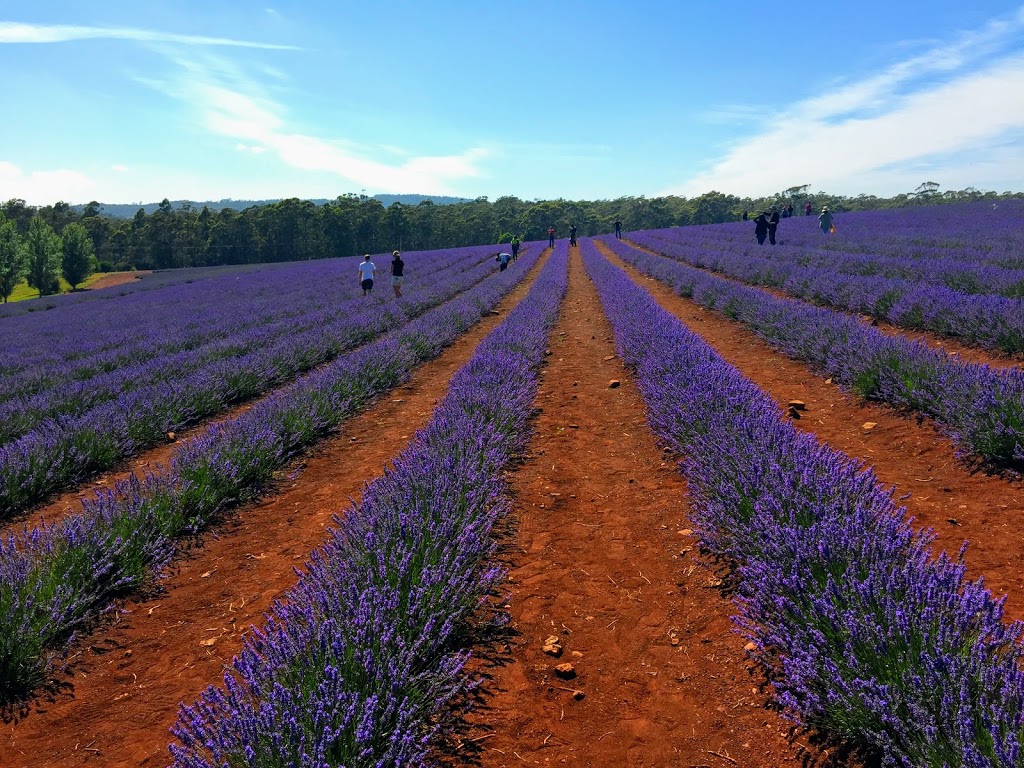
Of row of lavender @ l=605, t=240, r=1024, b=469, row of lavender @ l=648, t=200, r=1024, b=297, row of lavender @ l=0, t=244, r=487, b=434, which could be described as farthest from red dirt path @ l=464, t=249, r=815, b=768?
row of lavender @ l=648, t=200, r=1024, b=297

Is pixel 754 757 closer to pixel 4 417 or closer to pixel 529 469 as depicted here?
pixel 529 469

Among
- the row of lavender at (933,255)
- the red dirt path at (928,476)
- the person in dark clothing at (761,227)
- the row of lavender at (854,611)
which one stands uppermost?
the person in dark clothing at (761,227)

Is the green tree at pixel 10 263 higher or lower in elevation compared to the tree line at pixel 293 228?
lower

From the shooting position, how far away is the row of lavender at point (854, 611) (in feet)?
4.84

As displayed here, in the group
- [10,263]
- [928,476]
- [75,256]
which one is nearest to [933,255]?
[928,476]

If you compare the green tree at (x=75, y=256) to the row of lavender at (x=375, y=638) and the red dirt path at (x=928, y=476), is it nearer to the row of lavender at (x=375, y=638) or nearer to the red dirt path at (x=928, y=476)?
the row of lavender at (x=375, y=638)

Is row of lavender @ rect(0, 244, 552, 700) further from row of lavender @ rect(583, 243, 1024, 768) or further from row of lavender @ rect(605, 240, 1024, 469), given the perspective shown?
row of lavender @ rect(605, 240, 1024, 469)

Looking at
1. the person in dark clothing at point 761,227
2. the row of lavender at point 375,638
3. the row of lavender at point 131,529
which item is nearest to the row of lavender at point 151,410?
the row of lavender at point 131,529

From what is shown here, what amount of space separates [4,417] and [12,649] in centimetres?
502

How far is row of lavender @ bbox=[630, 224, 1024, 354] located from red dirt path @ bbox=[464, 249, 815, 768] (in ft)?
15.3

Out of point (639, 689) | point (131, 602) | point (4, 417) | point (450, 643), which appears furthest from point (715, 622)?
point (4, 417)

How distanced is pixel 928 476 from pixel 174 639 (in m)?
4.61

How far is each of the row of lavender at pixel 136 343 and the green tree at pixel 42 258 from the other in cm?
3297

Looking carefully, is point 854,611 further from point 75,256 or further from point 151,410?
point 75,256
